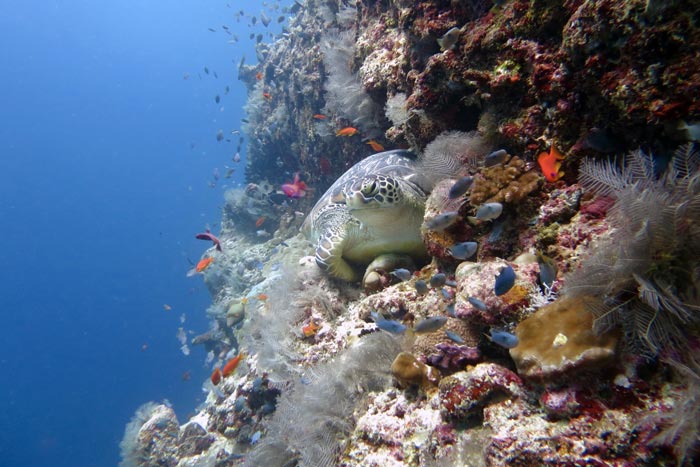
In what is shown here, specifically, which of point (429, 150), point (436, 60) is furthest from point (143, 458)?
point (436, 60)

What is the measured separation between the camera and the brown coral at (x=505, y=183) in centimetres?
281

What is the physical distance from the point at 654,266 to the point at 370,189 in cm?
271

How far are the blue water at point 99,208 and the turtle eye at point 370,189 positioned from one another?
36493mm

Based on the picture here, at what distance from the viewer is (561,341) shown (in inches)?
71.9

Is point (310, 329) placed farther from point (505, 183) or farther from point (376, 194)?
point (505, 183)

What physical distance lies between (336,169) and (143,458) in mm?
8729

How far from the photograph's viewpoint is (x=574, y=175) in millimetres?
2617

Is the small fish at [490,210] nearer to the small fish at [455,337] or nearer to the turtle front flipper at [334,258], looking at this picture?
the small fish at [455,337]

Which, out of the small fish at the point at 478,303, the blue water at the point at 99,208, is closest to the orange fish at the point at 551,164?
the small fish at the point at 478,303

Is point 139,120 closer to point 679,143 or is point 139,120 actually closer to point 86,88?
point 86,88

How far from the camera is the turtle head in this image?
3.97m

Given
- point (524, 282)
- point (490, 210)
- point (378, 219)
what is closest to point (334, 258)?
point (378, 219)

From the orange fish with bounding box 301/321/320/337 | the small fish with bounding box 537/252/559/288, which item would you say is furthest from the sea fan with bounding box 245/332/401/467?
the small fish with bounding box 537/252/559/288

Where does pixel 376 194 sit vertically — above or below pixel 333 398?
above
